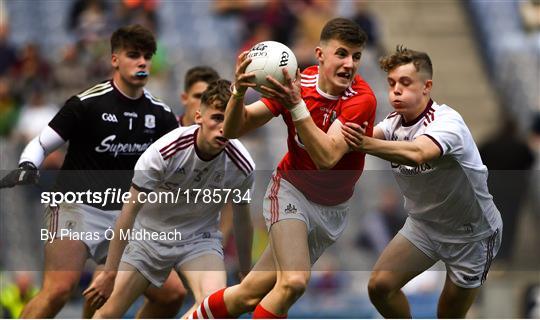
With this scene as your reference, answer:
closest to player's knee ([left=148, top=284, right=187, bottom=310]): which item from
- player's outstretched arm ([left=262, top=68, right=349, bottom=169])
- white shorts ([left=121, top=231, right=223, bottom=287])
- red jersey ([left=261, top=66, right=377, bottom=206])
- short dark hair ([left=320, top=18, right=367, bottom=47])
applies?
white shorts ([left=121, top=231, right=223, bottom=287])

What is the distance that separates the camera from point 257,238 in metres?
12.5

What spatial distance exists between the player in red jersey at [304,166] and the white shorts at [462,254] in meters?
0.58

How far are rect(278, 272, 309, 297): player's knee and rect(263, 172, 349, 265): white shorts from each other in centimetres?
43

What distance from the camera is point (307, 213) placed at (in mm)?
9641

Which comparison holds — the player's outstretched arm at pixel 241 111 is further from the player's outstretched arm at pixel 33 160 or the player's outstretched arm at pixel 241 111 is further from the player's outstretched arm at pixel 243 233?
the player's outstretched arm at pixel 33 160

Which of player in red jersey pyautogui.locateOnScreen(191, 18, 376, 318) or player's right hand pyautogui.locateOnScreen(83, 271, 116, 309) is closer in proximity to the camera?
player in red jersey pyautogui.locateOnScreen(191, 18, 376, 318)

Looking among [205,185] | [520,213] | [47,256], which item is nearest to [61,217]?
[47,256]

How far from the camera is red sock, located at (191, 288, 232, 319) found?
9.74 m

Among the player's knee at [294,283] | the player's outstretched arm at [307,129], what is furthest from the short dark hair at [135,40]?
the player's knee at [294,283]

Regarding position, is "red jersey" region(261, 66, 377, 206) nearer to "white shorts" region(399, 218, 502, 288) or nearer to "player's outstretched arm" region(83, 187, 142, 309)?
"white shorts" region(399, 218, 502, 288)

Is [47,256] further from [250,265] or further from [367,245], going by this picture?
[367,245]

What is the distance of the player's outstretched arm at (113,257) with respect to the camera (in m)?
9.80

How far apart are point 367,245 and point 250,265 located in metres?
3.03

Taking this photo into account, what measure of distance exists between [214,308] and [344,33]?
6.84 ft
